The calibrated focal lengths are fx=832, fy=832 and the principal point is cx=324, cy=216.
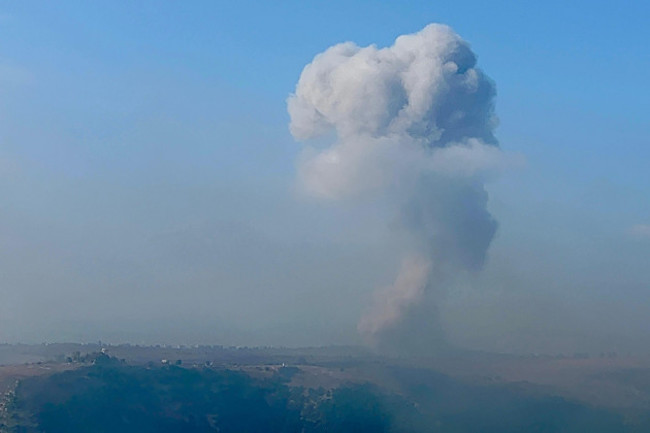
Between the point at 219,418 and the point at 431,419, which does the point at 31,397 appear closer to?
the point at 219,418

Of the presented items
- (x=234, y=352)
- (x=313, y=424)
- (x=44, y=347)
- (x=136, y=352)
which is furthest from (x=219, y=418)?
(x=44, y=347)

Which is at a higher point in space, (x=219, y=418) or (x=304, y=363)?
(x=304, y=363)

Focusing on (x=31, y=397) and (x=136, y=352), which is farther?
(x=136, y=352)

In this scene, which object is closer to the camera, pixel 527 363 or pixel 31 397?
pixel 31 397

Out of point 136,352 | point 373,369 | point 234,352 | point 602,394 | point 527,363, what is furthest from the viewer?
point 234,352

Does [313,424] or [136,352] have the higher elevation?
[136,352]

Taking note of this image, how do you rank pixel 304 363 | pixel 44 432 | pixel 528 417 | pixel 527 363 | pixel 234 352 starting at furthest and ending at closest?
1. pixel 234 352
2. pixel 304 363
3. pixel 527 363
4. pixel 528 417
5. pixel 44 432

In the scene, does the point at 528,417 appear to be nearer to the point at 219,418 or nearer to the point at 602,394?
the point at 602,394

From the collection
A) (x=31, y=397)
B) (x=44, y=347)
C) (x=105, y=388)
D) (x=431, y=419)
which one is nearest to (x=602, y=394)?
(x=431, y=419)

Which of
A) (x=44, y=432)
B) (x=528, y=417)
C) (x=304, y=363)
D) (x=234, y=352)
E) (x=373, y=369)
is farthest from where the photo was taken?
(x=234, y=352)
